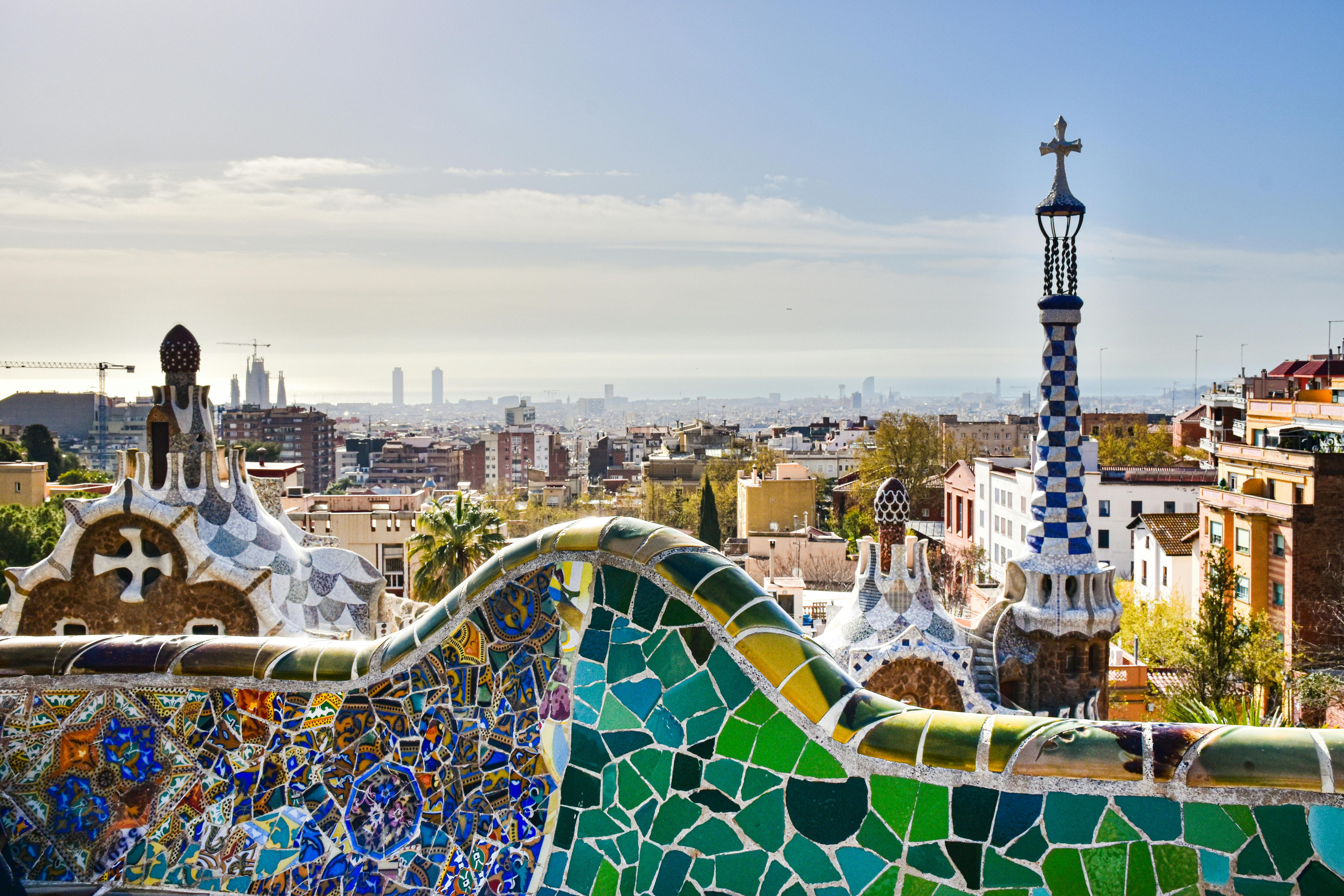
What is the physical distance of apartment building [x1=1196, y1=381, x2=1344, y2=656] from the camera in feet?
72.7

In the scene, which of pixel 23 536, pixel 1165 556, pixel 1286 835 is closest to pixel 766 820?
pixel 1286 835

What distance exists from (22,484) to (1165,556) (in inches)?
1321

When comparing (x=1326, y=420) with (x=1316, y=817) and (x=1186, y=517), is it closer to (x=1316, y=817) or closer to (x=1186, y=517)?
(x=1186, y=517)

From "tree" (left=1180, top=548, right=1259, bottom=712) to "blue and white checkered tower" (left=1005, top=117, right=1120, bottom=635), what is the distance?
6883 millimetres

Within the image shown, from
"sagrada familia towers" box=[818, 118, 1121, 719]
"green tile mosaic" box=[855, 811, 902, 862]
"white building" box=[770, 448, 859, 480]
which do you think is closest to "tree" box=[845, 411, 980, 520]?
"white building" box=[770, 448, 859, 480]

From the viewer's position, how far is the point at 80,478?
147 feet

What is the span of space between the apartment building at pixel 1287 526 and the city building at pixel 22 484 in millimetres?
33868

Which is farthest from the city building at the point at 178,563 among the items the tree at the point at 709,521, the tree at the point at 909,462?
the tree at the point at 909,462

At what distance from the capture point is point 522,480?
353 ft

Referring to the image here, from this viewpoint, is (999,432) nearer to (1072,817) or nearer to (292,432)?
(292,432)

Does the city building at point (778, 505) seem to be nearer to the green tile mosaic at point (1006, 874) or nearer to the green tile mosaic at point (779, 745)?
the green tile mosaic at point (779, 745)

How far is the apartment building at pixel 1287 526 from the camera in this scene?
2217 cm

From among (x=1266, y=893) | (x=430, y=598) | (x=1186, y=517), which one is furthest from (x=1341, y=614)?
(x=1266, y=893)

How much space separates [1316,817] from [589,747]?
1.78 metres
